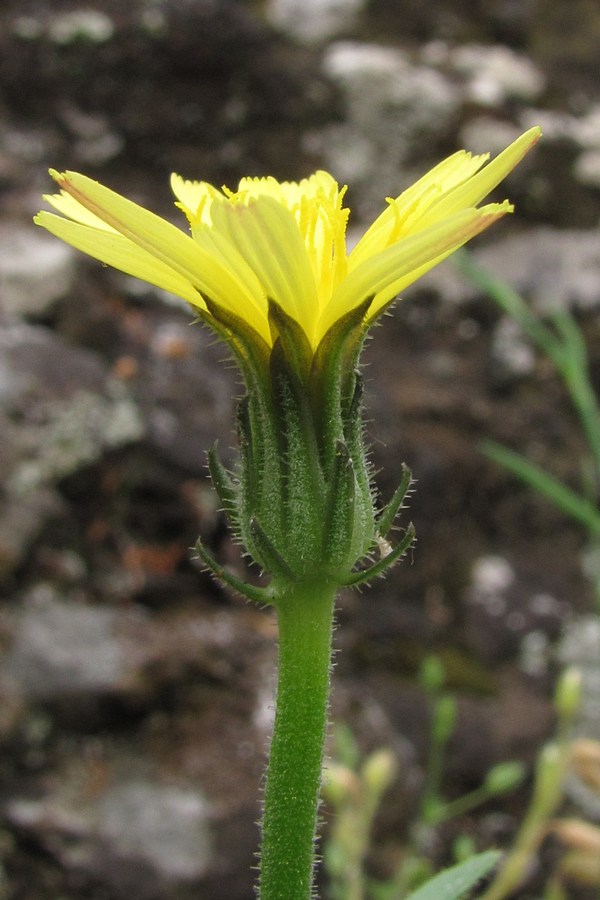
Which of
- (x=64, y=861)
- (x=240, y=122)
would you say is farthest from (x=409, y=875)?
(x=240, y=122)

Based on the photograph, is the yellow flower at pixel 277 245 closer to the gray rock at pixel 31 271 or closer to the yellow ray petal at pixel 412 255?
the yellow ray petal at pixel 412 255

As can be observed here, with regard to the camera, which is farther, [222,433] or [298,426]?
[222,433]

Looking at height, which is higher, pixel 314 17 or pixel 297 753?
pixel 314 17

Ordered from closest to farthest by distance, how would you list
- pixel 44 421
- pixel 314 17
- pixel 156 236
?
pixel 156 236
pixel 44 421
pixel 314 17

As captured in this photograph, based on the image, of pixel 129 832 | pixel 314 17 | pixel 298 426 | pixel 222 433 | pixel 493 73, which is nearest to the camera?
pixel 298 426

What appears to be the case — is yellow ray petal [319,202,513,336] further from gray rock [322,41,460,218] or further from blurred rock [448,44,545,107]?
blurred rock [448,44,545,107]

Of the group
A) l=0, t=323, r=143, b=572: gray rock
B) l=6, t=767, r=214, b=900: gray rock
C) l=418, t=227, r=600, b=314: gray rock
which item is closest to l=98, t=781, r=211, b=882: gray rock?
l=6, t=767, r=214, b=900: gray rock

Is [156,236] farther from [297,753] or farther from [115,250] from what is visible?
[297,753]

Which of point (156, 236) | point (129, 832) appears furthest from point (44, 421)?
point (156, 236)
